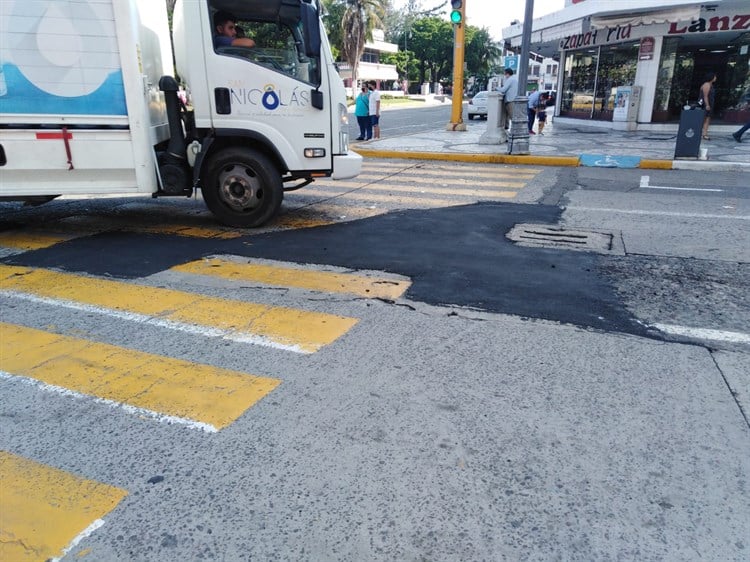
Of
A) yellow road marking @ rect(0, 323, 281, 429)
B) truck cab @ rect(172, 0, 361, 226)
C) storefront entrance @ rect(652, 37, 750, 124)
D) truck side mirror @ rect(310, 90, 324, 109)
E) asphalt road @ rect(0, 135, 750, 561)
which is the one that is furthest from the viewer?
storefront entrance @ rect(652, 37, 750, 124)

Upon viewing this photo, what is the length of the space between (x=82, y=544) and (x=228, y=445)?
0.84 metres

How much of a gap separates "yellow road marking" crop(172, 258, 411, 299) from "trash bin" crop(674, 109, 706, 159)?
1070cm

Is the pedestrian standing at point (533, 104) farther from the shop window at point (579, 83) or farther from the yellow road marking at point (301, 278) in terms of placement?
the yellow road marking at point (301, 278)

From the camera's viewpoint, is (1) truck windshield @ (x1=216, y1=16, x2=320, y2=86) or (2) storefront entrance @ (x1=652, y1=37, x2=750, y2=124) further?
(2) storefront entrance @ (x1=652, y1=37, x2=750, y2=124)

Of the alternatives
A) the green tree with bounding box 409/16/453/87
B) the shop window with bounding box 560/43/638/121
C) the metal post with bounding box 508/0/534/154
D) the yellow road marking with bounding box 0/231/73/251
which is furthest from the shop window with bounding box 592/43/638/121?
the green tree with bounding box 409/16/453/87

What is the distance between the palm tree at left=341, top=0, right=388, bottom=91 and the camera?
188ft

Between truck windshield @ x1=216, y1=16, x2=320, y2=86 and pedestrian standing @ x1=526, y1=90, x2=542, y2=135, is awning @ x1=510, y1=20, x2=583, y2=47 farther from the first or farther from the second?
truck windshield @ x1=216, y1=16, x2=320, y2=86

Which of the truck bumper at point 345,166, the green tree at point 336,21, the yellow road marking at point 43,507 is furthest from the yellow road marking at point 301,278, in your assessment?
the green tree at point 336,21

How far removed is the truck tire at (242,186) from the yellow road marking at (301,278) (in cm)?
140

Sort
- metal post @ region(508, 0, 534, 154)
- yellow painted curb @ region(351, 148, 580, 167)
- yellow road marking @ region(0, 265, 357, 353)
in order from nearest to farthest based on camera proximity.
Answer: yellow road marking @ region(0, 265, 357, 353) → yellow painted curb @ region(351, 148, 580, 167) → metal post @ region(508, 0, 534, 154)

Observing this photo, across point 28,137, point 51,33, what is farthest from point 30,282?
point 51,33

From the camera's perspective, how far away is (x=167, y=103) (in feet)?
23.4

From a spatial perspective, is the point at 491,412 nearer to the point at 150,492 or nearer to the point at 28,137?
the point at 150,492

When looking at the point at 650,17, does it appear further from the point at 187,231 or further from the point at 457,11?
the point at 187,231
